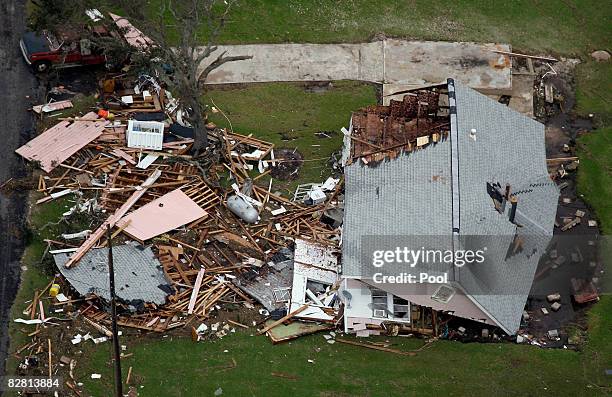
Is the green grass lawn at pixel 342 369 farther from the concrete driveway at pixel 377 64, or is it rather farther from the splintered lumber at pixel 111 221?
the concrete driveway at pixel 377 64

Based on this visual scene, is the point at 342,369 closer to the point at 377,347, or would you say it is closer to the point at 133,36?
the point at 377,347

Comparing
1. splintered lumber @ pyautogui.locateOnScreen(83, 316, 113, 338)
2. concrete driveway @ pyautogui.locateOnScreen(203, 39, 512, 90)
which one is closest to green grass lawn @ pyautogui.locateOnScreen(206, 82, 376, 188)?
concrete driveway @ pyautogui.locateOnScreen(203, 39, 512, 90)

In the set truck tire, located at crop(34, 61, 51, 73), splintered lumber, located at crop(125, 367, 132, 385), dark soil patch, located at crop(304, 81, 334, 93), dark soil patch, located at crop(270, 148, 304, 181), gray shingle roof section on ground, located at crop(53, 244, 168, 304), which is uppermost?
truck tire, located at crop(34, 61, 51, 73)

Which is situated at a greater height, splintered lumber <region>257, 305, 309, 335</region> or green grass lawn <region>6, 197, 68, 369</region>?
green grass lawn <region>6, 197, 68, 369</region>

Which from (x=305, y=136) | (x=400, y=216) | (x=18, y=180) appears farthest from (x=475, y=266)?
(x=18, y=180)

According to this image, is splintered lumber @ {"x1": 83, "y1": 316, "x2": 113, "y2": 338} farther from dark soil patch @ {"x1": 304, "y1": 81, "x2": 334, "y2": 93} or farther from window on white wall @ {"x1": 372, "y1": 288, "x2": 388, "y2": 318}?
dark soil patch @ {"x1": 304, "y1": 81, "x2": 334, "y2": 93}

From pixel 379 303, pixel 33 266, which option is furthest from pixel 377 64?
pixel 33 266

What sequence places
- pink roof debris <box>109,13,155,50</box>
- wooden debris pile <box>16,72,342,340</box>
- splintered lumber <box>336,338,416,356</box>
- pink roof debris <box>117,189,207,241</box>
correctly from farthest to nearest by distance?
pink roof debris <box>109,13,155,50</box>, pink roof debris <box>117,189,207,241</box>, wooden debris pile <box>16,72,342,340</box>, splintered lumber <box>336,338,416,356</box>
